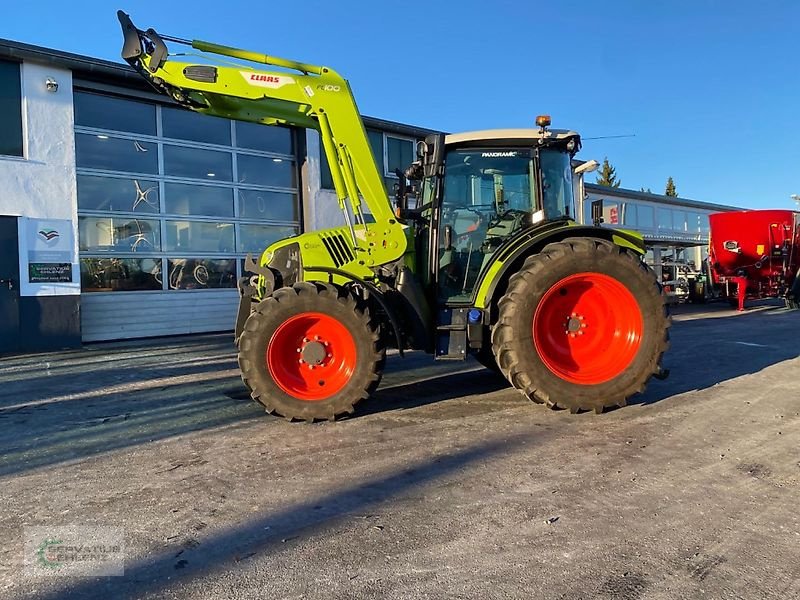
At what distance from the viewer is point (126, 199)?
1219 centimetres

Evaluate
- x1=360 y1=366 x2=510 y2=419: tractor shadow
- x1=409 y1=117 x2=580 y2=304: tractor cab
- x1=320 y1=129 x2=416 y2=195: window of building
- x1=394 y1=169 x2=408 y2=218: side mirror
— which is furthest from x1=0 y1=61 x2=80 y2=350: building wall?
x1=409 y1=117 x2=580 y2=304: tractor cab

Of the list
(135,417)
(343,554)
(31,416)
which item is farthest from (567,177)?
(31,416)

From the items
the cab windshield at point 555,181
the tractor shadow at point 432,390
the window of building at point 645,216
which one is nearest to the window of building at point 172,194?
the tractor shadow at point 432,390

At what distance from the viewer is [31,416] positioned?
5.68 m

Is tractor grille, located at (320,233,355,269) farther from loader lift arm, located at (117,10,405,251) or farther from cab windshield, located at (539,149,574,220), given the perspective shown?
cab windshield, located at (539,149,574,220)

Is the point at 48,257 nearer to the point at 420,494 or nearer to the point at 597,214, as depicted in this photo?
the point at 597,214

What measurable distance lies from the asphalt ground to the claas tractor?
0.52 meters

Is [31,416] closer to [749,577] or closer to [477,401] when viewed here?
[477,401]

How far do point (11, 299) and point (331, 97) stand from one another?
8073 millimetres

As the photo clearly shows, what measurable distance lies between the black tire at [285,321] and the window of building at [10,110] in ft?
27.4

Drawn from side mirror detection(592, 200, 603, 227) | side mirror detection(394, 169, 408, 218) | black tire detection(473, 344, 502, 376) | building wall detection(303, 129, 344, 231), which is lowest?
black tire detection(473, 344, 502, 376)

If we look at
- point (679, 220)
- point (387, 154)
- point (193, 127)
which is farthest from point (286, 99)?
point (679, 220)

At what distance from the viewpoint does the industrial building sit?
10.4 meters

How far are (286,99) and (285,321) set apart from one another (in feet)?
6.92
